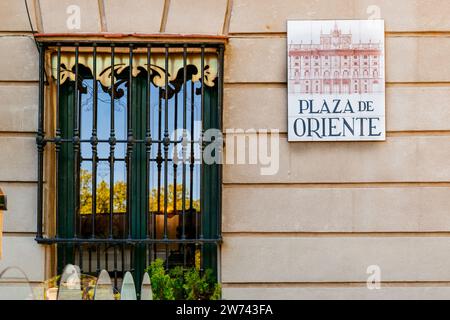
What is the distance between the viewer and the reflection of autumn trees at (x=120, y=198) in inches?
266

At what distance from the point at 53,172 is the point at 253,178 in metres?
1.96

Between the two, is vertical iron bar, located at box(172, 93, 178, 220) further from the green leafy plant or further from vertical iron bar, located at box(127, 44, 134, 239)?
the green leafy plant

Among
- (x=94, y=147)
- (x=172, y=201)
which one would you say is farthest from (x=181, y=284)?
(x=94, y=147)

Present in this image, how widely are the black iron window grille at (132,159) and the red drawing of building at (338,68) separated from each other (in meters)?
0.83

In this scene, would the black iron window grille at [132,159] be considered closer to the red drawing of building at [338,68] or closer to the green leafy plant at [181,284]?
the green leafy plant at [181,284]

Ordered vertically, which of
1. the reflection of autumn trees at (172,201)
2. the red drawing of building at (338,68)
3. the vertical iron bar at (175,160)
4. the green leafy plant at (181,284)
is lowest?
the green leafy plant at (181,284)

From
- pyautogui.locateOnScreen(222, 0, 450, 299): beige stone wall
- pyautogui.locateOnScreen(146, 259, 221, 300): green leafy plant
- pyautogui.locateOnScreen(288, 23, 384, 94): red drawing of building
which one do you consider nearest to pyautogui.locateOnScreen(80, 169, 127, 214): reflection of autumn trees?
pyautogui.locateOnScreen(146, 259, 221, 300): green leafy plant

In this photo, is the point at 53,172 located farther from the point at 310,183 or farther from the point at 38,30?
the point at 310,183

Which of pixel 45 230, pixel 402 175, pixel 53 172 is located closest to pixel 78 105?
pixel 53 172

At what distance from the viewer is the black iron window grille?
668 centimetres

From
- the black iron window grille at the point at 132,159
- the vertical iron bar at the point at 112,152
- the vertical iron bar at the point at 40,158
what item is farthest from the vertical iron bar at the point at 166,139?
the vertical iron bar at the point at 40,158

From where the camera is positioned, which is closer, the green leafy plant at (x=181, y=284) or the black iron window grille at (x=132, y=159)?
the green leafy plant at (x=181, y=284)

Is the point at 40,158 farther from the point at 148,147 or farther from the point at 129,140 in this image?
the point at 148,147

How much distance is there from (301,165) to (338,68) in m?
1.00
